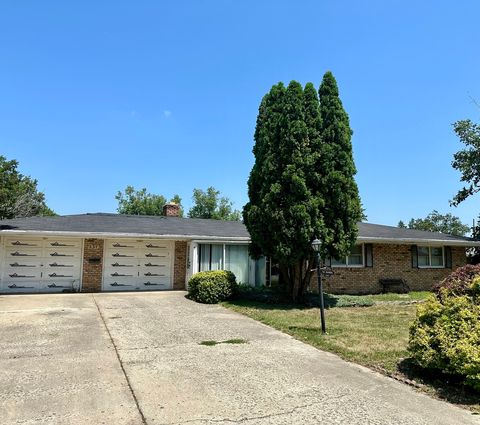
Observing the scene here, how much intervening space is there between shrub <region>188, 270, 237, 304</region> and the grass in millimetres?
392

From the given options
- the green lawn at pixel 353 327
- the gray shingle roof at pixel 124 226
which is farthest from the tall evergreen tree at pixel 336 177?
the gray shingle roof at pixel 124 226

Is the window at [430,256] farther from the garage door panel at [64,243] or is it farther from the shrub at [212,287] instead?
the garage door panel at [64,243]

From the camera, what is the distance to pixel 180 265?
Answer: 54.0 ft

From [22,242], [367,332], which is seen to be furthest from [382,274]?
[22,242]

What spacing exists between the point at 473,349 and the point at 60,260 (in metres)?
13.9

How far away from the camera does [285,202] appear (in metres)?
12.2

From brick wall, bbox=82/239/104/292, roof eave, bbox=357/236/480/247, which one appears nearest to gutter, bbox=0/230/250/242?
brick wall, bbox=82/239/104/292

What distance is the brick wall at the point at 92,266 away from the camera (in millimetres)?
14953

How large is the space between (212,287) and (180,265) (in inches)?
166

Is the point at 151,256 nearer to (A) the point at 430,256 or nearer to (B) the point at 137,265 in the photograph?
(B) the point at 137,265

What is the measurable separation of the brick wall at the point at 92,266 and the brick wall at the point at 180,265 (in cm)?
297

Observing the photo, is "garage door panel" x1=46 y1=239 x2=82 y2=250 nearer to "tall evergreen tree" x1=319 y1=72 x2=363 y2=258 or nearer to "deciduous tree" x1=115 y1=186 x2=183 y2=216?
"tall evergreen tree" x1=319 y1=72 x2=363 y2=258

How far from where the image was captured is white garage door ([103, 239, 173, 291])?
15.4m

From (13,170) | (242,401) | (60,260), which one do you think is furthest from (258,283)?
(13,170)
